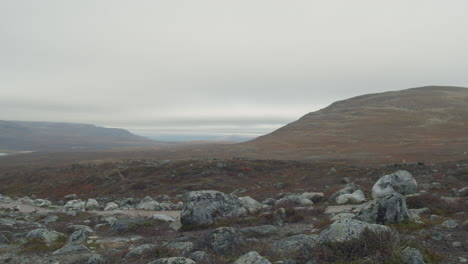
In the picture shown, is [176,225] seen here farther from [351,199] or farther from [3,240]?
[351,199]

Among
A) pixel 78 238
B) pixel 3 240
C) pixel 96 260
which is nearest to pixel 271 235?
pixel 96 260

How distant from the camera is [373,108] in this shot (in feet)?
451

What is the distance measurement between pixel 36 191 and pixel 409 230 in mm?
48161

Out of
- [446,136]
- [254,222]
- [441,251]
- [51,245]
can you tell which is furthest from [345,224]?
[446,136]

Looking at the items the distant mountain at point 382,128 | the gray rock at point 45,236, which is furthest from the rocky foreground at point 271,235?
the distant mountain at point 382,128

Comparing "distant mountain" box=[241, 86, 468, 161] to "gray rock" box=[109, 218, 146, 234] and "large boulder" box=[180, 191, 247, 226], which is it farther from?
"gray rock" box=[109, 218, 146, 234]

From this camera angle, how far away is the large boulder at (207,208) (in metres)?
12.3

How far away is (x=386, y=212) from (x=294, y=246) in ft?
13.2

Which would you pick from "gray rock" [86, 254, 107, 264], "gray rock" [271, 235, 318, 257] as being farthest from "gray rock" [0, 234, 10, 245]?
"gray rock" [271, 235, 318, 257]

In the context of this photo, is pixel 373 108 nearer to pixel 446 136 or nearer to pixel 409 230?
pixel 446 136

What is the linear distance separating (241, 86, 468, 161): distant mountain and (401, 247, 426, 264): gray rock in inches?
2400

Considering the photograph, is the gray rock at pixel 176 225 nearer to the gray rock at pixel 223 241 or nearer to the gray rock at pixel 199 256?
the gray rock at pixel 223 241

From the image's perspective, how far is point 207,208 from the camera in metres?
12.9

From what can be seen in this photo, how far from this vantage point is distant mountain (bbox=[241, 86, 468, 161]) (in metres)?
75.3
